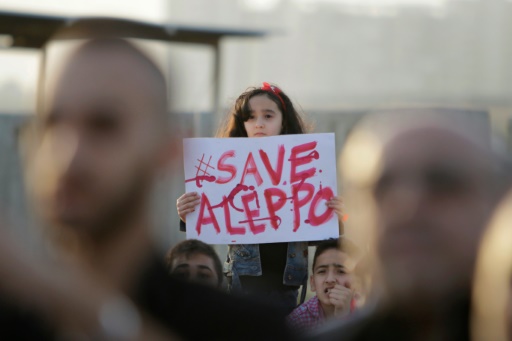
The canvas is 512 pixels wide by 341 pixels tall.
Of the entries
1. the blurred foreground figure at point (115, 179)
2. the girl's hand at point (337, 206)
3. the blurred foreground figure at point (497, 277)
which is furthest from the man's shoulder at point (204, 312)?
the girl's hand at point (337, 206)

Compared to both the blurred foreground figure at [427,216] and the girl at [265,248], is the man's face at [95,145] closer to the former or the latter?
the blurred foreground figure at [427,216]

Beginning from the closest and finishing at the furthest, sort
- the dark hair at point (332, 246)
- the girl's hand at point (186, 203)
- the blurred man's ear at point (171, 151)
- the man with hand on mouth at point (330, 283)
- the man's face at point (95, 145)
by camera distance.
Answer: the man's face at point (95, 145) → the blurred man's ear at point (171, 151) → the man with hand on mouth at point (330, 283) → the girl's hand at point (186, 203) → the dark hair at point (332, 246)

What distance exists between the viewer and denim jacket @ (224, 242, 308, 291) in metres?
3.20

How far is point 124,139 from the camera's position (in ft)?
3.93

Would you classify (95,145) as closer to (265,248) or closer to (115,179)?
(115,179)

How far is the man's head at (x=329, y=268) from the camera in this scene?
332cm

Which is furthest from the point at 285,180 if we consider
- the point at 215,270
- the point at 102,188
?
the point at 102,188

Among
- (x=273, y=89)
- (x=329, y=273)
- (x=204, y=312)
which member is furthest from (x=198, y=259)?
(x=204, y=312)

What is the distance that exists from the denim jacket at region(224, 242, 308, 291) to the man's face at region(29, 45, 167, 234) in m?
1.98

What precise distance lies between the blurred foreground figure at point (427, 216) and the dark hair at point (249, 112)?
74.1 inches

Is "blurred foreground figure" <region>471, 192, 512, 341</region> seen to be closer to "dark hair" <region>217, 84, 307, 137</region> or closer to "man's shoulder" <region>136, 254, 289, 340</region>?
"man's shoulder" <region>136, 254, 289, 340</region>

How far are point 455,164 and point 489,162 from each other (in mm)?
47

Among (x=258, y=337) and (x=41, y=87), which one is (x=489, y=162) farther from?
(x=41, y=87)

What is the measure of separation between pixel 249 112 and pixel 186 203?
1.27ft
